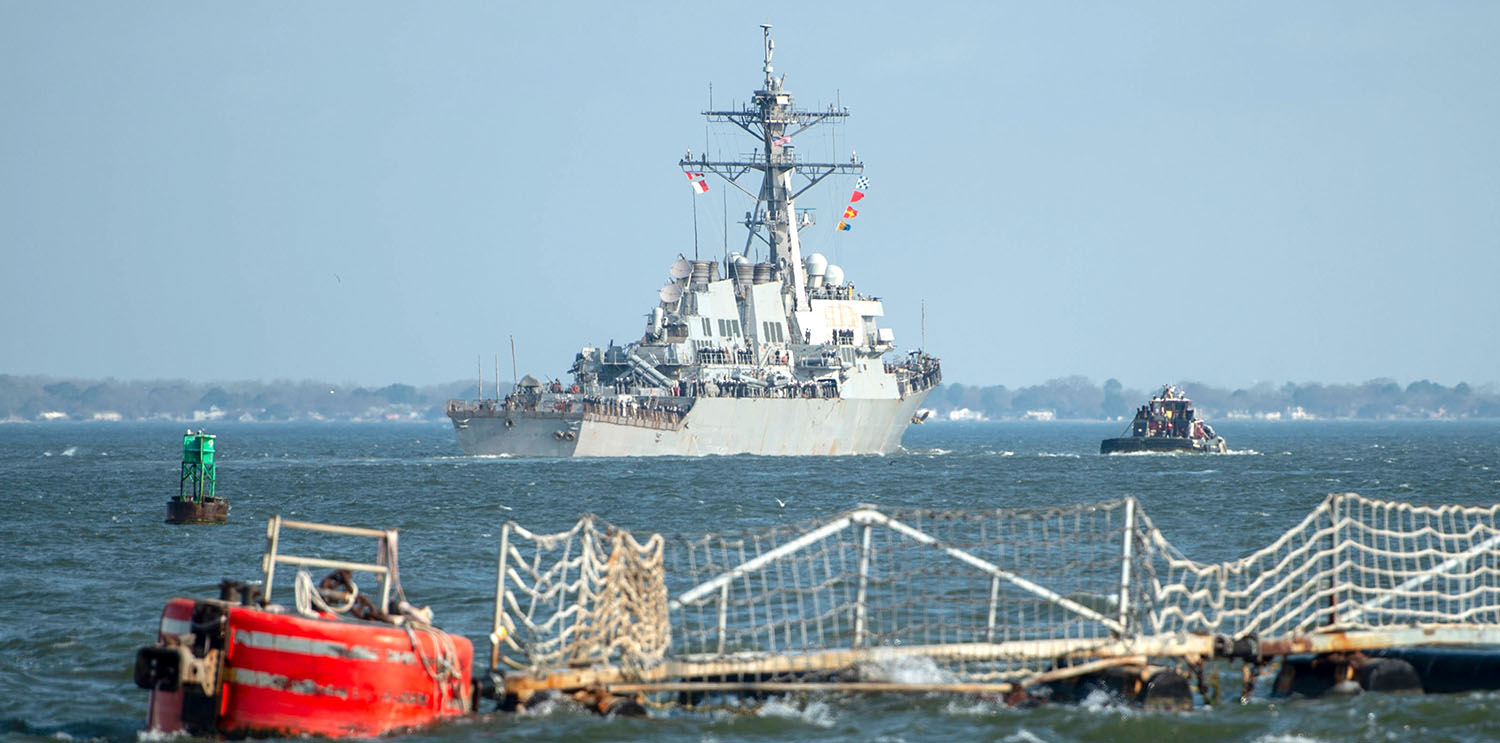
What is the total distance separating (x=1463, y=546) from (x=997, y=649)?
15521 mm

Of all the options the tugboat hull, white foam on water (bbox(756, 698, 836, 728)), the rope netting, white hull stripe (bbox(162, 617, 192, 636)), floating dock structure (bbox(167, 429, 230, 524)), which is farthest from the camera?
the tugboat hull

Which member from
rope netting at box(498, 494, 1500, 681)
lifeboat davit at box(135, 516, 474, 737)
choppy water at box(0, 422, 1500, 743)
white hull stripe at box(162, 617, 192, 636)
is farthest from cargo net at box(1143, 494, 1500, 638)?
white hull stripe at box(162, 617, 192, 636)

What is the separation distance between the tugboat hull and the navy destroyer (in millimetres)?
10087

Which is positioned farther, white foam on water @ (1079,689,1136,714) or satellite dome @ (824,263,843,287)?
satellite dome @ (824,263,843,287)

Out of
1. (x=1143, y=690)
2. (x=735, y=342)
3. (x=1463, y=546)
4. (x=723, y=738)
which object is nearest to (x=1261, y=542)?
(x=1463, y=546)

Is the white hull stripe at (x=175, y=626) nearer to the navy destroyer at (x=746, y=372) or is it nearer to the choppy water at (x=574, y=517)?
the choppy water at (x=574, y=517)

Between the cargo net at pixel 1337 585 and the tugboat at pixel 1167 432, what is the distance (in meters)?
46.1

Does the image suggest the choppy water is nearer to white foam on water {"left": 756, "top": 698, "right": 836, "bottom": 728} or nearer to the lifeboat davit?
white foam on water {"left": 756, "top": 698, "right": 836, "bottom": 728}

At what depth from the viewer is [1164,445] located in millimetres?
78250

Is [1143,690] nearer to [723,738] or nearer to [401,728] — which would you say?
[723,738]

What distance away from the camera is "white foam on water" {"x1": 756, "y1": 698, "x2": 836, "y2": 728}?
13594mm

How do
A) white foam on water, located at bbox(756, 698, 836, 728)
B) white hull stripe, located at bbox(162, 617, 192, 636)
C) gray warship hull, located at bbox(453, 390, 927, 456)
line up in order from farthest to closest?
gray warship hull, located at bbox(453, 390, 927, 456)
white foam on water, located at bbox(756, 698, 836, 728)
white hull stripe, located at bbox(162, 617, 192, 636)

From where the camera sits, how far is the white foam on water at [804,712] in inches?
535

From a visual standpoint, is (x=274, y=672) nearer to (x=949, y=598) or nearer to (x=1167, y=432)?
(x=949, y=598)
